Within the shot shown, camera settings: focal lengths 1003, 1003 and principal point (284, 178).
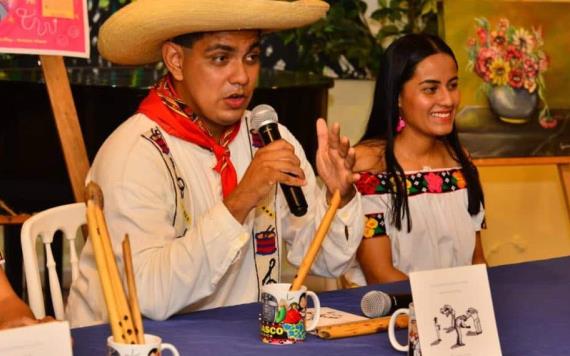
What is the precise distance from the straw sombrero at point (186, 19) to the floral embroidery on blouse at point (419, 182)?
732 mm

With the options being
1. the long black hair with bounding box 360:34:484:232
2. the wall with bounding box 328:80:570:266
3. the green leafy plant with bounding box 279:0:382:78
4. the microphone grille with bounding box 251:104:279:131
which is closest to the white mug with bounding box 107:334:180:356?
the microphone grille with bounding box 251:104:279:131

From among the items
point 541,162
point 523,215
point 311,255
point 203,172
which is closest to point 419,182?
point 203,172

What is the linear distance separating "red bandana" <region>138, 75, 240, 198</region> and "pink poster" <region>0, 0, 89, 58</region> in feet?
1.18

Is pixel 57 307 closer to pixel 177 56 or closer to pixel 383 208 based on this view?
pixel 177 56

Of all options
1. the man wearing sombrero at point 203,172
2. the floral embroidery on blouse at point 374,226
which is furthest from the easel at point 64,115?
the floral embroidery on blouse at point 374,226

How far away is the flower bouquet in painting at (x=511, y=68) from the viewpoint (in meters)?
4.03

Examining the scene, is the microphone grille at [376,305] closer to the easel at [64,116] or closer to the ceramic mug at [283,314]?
the ceramic mug at [283,314]

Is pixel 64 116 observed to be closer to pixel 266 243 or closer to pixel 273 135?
pixel 266 243

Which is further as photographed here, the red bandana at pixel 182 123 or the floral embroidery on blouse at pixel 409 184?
the floral embroidery on blouse at pixel 409 184

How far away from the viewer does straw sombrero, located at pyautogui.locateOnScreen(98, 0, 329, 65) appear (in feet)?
6.95

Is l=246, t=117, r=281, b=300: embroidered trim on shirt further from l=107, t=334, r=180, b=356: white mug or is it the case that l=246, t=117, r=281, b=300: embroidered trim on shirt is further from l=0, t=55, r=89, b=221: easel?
l=107, t=334, r=180, b=356: white mug

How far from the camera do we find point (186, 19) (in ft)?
6.99

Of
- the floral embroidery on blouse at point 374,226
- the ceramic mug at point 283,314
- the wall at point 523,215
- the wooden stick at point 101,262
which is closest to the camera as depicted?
the wooden stick at point 101,262

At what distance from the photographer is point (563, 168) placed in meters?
4.14
